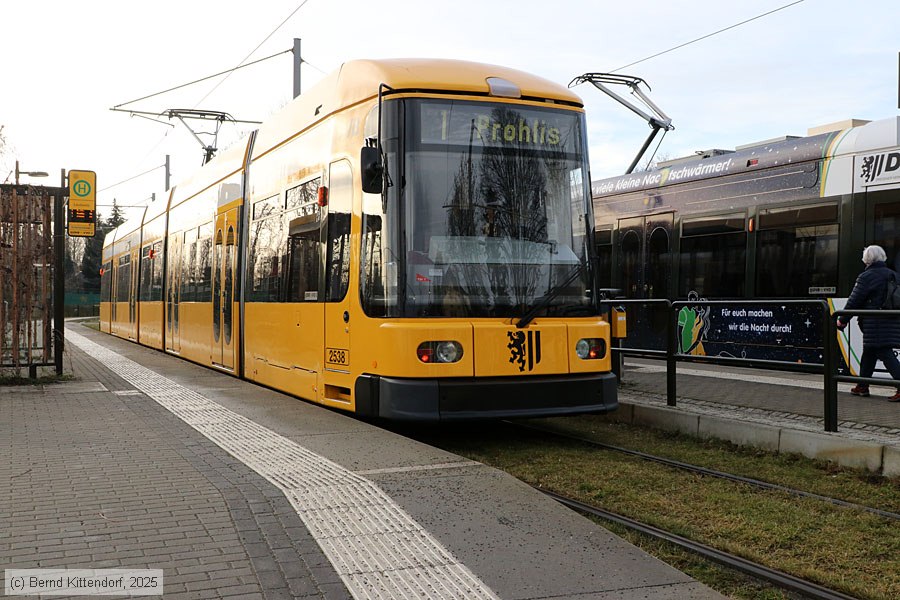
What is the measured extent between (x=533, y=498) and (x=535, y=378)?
89.8 inches

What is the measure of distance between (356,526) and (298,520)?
321 mm

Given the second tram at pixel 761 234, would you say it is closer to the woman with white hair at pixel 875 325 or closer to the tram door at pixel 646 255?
the tram door at pixel 646 255

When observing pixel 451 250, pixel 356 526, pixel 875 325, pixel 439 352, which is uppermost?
pixel 451 250

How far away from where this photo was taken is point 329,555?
13.9 ft

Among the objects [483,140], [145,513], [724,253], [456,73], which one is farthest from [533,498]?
[724,253]

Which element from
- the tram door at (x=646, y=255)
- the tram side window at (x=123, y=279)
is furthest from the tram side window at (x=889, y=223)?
the tram side window at (x=123, y=279)

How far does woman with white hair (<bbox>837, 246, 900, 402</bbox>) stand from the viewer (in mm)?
7633

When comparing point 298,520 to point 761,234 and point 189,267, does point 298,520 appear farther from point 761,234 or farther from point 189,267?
point 189,267

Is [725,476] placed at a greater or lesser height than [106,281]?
→ lesser

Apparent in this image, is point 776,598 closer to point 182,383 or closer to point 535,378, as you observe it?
point 535,378

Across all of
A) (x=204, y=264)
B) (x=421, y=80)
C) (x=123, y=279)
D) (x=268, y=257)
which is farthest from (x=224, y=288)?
(x=123, y=279)

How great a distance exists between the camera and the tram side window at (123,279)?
24453 millimetres

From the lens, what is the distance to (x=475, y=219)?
7.48m

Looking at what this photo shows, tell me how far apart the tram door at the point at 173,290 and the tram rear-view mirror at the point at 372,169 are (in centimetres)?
1006
